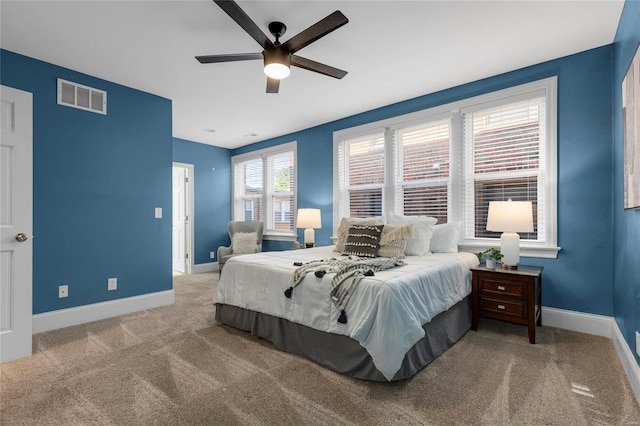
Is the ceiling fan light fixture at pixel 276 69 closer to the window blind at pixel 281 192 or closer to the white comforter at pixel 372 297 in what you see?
the white comforter at pixel 372 297

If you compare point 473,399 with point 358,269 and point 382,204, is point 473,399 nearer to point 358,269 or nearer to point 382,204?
point 358,269

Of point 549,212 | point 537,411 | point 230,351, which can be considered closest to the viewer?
point 537,411

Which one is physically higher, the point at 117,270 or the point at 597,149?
the point at 597,149

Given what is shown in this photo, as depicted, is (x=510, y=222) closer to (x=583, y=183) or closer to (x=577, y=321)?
(x=583, y=183)

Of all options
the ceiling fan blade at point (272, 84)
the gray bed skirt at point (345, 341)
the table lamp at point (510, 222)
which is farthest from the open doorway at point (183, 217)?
the table lamp at point (510, 222)

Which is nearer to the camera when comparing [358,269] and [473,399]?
[473,399]

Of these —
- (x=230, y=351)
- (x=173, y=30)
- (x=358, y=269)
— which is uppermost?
(x=173, y=30)

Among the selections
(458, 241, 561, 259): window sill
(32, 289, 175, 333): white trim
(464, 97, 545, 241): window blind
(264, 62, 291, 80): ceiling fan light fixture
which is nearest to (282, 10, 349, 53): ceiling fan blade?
(264, 62, 291, 80): ceiling fan light fixture

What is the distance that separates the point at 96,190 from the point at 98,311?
130 centimetres

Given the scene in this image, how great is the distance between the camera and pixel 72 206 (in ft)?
10.8

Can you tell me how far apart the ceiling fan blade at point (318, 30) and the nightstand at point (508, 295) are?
2370 millimetres

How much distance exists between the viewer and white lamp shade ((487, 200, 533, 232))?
2.79 meters

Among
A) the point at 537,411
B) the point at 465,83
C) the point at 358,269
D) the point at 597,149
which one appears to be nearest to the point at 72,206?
the point at 358,269

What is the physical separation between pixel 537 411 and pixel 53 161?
14.4 feet
